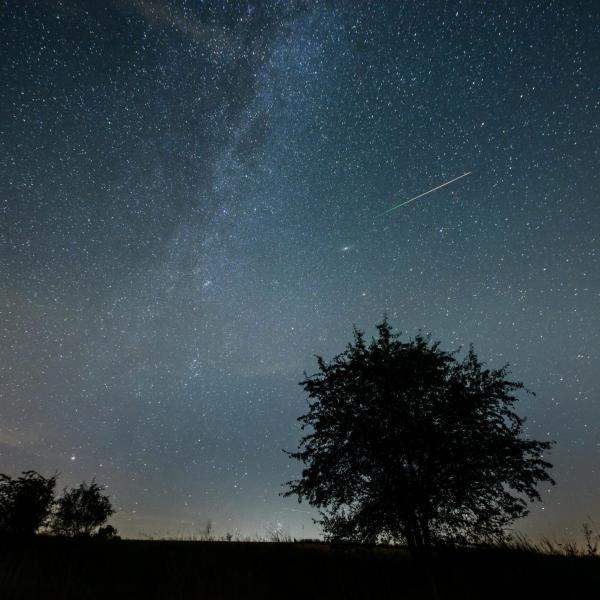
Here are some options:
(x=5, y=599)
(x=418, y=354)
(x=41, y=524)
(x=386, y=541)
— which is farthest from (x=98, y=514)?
(x=5, y=599)

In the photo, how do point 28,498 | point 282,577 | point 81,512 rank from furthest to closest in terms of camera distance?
point 81,512 → point 28,498 → point 282,577

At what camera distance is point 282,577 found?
4.98 meters

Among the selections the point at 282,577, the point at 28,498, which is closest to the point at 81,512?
the point at 28,498

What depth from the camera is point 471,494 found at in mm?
15867

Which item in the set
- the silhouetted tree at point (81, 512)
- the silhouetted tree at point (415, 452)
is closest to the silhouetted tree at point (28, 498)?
the silhouetted tree at point (415, 452)

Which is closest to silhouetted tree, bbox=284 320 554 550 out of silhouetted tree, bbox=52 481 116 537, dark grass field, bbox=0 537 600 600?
dark grass field, bbox=0 537 600 600

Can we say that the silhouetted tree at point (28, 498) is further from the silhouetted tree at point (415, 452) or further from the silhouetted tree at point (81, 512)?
the silhouetted tree at point (81, 512)

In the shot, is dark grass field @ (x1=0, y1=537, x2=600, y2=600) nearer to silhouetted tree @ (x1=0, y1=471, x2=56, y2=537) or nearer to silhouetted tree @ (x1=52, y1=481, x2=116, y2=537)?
silhouetted tree @ (x1=0, y1=471, x2=56, y2=537)

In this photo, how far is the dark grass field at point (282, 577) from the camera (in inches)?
149

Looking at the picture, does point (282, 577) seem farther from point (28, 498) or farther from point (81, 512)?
point (81, 512)

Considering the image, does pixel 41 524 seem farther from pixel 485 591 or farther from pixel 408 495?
pixel 485 591

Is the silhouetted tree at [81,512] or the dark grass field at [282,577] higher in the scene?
the silhouetted tree at [81,512]

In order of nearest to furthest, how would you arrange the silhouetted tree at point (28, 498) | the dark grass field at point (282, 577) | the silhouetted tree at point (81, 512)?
the dark grass field at point (282, 577) → the silhouetted tree at point (28, 498) → the silhouetted tree at point (81, 512)

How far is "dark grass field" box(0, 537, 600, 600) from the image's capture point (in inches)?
149
